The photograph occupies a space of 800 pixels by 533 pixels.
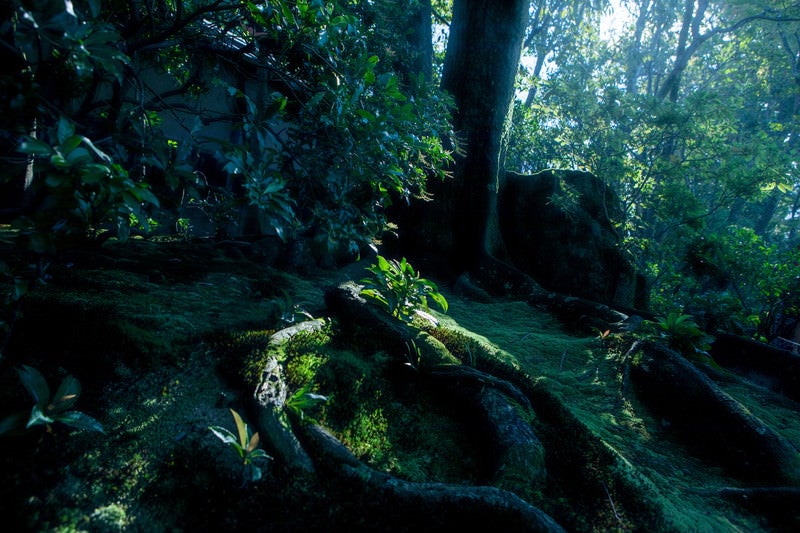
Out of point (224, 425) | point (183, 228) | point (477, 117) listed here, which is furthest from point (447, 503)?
point (477, 117)

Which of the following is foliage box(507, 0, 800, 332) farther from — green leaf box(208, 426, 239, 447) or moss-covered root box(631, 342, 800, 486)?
green leaf box(208, 426, 239, 447)

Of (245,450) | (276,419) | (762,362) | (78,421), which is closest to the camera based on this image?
(78,421)

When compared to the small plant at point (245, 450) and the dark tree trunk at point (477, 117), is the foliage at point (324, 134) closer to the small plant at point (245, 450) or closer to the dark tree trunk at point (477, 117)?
the small plant at point (245, 450)

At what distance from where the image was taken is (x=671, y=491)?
288cm

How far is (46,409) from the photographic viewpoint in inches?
77.6

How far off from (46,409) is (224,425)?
80 cm

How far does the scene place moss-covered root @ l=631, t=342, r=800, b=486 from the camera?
3246 millimetres

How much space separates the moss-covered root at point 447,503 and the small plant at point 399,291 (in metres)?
1.70

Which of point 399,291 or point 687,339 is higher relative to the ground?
point 399,291

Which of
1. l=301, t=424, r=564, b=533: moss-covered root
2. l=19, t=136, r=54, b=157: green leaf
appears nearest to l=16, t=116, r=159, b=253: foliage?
l=19, t=136, r=54, b=157: green leaf

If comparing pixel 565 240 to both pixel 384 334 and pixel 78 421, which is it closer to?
pixel 384 334

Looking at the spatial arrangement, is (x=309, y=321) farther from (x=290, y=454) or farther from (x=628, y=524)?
(x=628, y=524)

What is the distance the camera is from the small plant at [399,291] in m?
3.87

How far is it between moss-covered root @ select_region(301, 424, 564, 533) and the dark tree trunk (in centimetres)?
533
